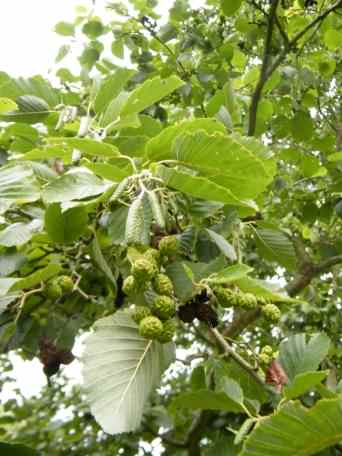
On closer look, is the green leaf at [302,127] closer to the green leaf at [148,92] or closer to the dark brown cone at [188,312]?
the green leaf at [148,92]

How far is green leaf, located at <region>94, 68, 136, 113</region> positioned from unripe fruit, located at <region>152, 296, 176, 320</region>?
0.58m

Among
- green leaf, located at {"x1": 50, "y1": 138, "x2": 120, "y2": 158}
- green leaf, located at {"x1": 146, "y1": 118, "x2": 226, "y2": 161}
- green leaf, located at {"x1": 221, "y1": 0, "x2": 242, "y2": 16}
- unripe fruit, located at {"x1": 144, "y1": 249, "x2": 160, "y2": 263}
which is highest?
green leaf, located at {"x1": 221, "y1": 0, "x2": 242, "y2": 16}

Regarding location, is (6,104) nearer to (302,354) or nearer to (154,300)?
(154,300)

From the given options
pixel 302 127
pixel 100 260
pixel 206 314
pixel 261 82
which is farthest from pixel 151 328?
pixel 302 127

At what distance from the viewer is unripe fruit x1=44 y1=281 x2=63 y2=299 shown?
1.05m

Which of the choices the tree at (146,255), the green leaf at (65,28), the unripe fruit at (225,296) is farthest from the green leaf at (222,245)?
the green leaf at (65,28)

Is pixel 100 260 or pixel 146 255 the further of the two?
pixel 100 260

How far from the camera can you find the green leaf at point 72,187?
895 millimetres

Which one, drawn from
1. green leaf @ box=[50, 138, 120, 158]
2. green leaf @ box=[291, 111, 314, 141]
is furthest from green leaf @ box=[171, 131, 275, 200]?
green leaf @ box=[291, 111, 314, 141]

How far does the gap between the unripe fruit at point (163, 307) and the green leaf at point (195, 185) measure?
0.18m

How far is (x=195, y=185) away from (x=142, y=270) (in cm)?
16

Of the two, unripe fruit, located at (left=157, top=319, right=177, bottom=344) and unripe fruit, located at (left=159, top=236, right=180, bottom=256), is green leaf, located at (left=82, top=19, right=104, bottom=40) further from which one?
unripe fruit, located at (left=157, top=319, right=177, bottom=344)

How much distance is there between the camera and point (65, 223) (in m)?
1.04

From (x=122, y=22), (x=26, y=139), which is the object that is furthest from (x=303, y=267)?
(x=26, y=139)
